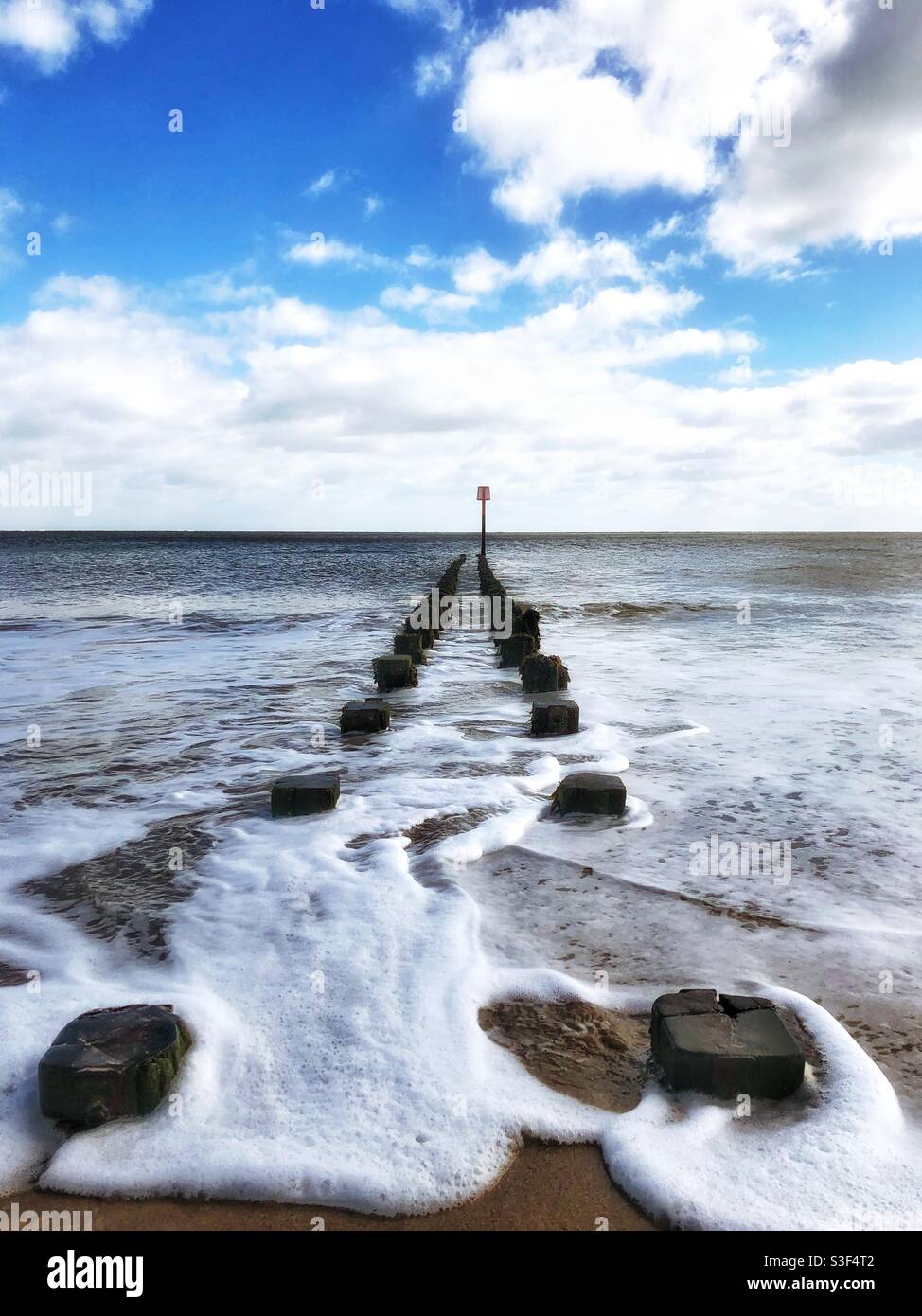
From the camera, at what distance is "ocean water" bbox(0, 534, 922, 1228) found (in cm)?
217

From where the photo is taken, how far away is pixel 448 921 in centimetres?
355

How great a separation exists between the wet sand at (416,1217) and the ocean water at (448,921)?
0.14 ft

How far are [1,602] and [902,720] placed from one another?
23.6 metres

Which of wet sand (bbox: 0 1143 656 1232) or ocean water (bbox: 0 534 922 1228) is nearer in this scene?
wet sand (bbox: 0 1143 656 1232)

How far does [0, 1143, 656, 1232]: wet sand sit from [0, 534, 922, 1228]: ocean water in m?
0.04

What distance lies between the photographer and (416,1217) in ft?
6.54

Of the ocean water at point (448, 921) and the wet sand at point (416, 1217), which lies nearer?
the wet sand at point (416, 1217)

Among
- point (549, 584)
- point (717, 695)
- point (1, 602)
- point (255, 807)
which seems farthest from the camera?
point (549, 584)

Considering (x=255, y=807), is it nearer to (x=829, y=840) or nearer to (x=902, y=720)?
(x=829, y=840)

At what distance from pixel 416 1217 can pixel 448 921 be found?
61.9 inches

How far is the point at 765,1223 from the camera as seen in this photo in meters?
1.97

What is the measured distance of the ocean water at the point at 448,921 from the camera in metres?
2.17

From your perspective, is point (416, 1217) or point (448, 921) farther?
point (448, 921)
